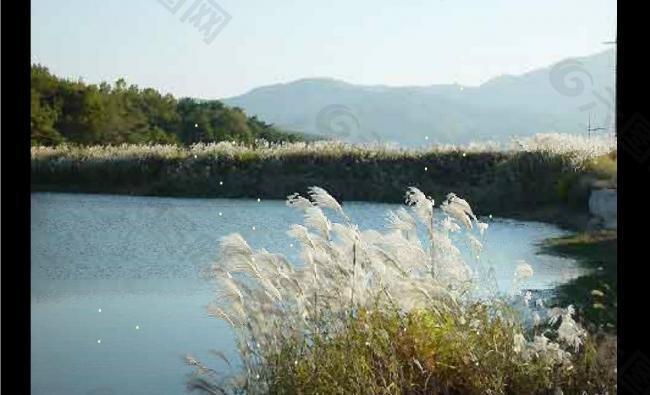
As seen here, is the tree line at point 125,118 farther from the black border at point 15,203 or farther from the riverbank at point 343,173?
the black border at point 15,203

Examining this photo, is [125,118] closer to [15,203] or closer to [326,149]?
[15,203]

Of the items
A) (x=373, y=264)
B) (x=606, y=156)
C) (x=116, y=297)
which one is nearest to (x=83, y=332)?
(x=116, y=297)

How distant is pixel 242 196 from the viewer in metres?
2.84

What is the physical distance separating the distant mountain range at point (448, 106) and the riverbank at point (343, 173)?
0.06 m

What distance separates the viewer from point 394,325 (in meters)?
2.66

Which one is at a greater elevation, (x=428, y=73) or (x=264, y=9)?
(x=264, y=9)

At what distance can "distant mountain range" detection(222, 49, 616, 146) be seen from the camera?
273cm

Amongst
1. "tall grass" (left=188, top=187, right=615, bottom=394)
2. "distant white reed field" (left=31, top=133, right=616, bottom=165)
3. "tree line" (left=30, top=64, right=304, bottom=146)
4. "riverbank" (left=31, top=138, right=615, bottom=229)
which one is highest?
"tree line" (left=30, top=64, right=304, bottom=146)

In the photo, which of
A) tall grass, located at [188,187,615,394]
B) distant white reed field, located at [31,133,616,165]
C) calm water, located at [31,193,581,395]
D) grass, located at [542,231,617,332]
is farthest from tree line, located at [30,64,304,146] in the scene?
grass, located at [542,231,617,332]

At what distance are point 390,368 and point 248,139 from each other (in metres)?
0.81

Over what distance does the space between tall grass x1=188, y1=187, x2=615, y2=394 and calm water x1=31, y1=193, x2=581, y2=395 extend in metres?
0.08
